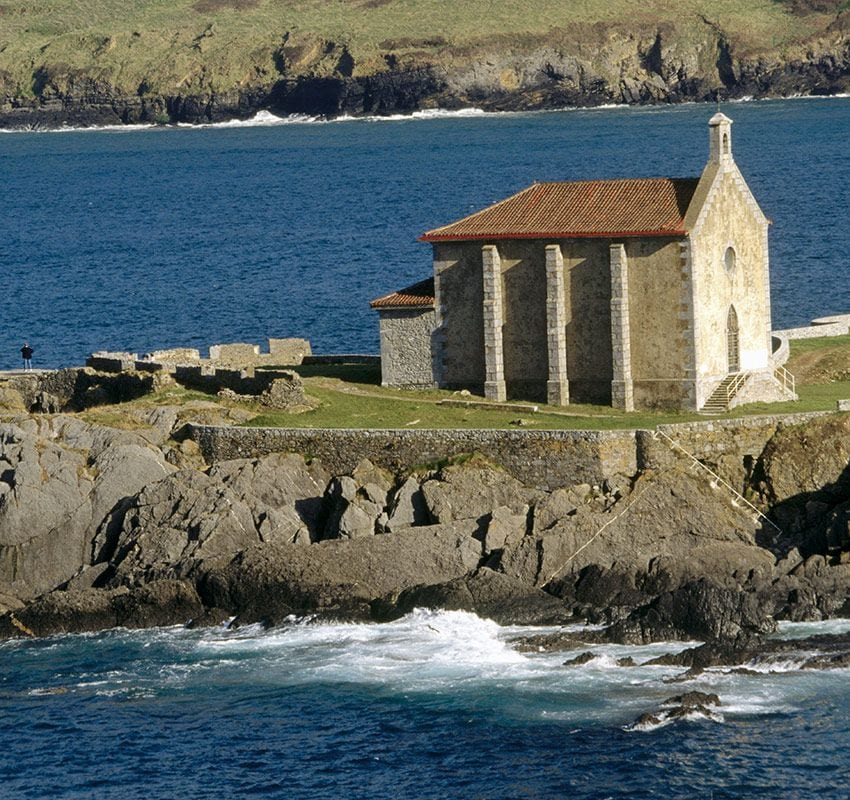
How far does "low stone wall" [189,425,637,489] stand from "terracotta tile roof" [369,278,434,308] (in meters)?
6.38

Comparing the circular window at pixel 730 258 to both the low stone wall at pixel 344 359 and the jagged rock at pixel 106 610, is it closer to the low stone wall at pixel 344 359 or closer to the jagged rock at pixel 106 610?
the low stone wall at pixel 344 359

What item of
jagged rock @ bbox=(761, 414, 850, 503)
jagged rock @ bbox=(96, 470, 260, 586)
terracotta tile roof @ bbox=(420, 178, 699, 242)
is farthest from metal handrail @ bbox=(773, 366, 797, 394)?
jagged rock @ bbox=(96, 470, 260, 586)

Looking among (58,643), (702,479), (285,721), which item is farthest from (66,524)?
(702,479)

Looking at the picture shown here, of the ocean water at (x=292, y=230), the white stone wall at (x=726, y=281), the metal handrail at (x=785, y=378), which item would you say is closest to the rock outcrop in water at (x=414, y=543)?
the white stone wall at (x=726, y=281)

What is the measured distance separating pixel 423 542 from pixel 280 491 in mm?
4492

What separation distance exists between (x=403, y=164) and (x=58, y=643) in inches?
5346

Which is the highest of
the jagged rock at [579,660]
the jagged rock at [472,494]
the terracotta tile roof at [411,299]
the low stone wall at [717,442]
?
the terracotta tile roof at [411,299]

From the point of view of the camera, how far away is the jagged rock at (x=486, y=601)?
4800 centimetres

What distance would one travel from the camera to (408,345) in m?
59.6

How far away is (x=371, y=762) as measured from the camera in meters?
40.5

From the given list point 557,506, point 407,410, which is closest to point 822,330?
point 407,410

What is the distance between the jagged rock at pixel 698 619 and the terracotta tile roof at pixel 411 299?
14.7 meters

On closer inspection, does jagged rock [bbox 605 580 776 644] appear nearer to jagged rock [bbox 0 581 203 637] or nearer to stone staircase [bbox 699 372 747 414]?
stone staircase [bbox 699 372 747 414]

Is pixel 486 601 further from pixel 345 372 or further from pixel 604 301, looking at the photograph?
pixel 345 372
